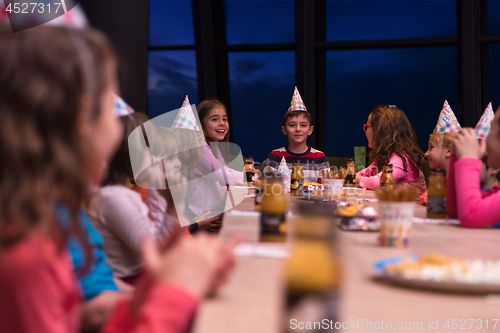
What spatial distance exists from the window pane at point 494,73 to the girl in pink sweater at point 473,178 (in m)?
3.87

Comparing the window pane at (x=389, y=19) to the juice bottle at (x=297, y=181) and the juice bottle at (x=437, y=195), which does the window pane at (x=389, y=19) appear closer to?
the juice bottle at (x=297, y=181)

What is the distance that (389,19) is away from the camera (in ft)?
17.6

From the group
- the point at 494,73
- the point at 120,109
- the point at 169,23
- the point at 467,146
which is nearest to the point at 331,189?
the point at 467,146

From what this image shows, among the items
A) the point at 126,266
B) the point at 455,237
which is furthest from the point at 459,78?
the point at 126,266

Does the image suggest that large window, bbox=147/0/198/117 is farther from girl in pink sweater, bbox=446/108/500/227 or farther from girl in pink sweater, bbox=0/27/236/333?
girl in pink sweater, bbox=0/27/236/333

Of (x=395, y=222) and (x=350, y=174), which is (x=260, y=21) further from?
(x=395, y=222)

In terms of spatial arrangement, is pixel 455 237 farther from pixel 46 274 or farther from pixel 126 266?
pixel 46 274

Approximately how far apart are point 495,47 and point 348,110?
6.20ft

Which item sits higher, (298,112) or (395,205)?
(298,112)

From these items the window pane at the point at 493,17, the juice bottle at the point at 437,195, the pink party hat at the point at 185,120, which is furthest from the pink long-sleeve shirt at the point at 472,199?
the window pane at the point at 493,17

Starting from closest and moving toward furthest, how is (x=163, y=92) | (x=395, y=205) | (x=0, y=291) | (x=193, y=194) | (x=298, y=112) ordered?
(x=0, y=291), (x=395, y=205), (x=193, y=194), (x=298, y=112), (x=163, y=92)

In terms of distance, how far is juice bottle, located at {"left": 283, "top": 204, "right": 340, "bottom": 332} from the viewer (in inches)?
18.5

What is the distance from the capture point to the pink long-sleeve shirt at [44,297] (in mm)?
566

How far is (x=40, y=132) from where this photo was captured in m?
0.59
